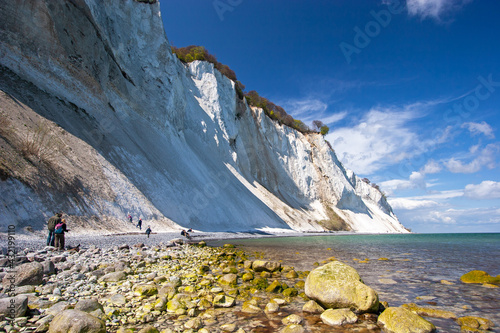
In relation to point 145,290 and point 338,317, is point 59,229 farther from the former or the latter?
point 338,317

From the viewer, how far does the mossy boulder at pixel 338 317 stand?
4664 mm

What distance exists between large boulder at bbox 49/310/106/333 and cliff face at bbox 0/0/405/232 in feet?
32.2

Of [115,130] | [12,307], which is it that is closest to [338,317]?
[12,307]

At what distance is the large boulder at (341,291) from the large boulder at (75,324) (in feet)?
12.6

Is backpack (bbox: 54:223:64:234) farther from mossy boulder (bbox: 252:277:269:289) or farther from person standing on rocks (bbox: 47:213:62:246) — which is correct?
mossy boulder (bbox: 252:277:269:289)

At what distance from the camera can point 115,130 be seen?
22.2m

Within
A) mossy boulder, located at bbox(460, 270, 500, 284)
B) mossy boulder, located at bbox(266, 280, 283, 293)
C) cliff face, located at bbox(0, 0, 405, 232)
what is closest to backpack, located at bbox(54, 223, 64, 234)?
cliff face, located at bbox(0, 0, 405, 232)

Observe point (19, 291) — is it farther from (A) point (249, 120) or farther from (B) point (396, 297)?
(A) point (249, 120)

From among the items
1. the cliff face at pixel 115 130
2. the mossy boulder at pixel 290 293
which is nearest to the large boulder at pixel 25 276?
the mossy boulder at pixel 290 293

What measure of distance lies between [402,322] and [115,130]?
75.9 feet

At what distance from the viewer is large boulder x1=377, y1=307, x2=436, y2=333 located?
4.26 m

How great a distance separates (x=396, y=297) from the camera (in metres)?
6.34

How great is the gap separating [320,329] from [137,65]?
31.5m

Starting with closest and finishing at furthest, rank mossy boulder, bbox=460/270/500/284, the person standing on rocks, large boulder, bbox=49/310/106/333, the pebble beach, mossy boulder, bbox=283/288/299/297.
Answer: large boulder, bbox=49/310/106/333, the pebble beach, mossy boulder, bbox=283/288/299/297, mossy boulder, bbox=460/270/500/284, the person standing on rocks
